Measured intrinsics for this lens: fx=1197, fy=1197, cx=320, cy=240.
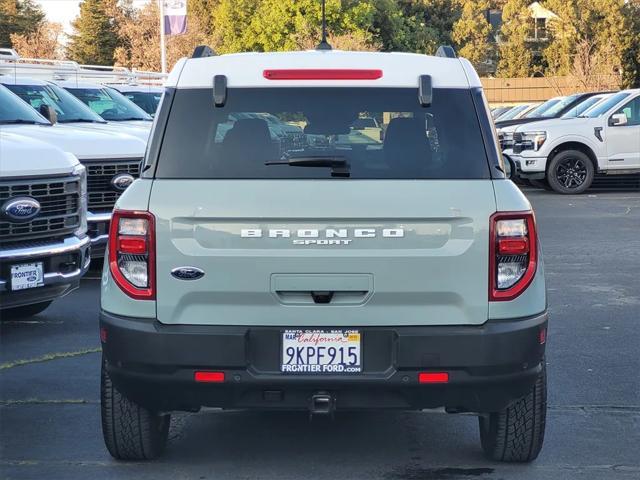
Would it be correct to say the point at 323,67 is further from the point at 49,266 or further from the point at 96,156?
the point at 96,156

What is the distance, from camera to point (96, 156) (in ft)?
37.2

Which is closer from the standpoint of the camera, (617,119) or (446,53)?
(446,53)

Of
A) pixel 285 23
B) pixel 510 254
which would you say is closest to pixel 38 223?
pixel 510 254

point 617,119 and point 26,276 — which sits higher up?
point 617,119

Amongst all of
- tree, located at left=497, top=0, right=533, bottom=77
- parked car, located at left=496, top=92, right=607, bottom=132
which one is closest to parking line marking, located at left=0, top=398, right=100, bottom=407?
parked car, located at left=496, top=92, right=607, bottom=132

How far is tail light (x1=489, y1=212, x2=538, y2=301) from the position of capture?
4957mm

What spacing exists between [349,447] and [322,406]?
103 cm

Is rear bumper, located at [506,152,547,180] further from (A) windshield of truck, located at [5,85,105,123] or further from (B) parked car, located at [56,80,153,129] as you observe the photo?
(A) windshield of truck, located at [5,85,105,123]

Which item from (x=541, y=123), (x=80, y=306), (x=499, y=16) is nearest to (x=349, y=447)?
(x=80, y=306)

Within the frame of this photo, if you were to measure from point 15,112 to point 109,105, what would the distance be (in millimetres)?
5456

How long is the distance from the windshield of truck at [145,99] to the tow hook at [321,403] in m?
15.7

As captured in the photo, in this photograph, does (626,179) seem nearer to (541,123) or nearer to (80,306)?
(541,123)

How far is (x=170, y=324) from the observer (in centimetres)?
496

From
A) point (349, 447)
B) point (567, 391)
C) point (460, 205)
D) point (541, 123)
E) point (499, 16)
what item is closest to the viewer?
point (460, 205)
